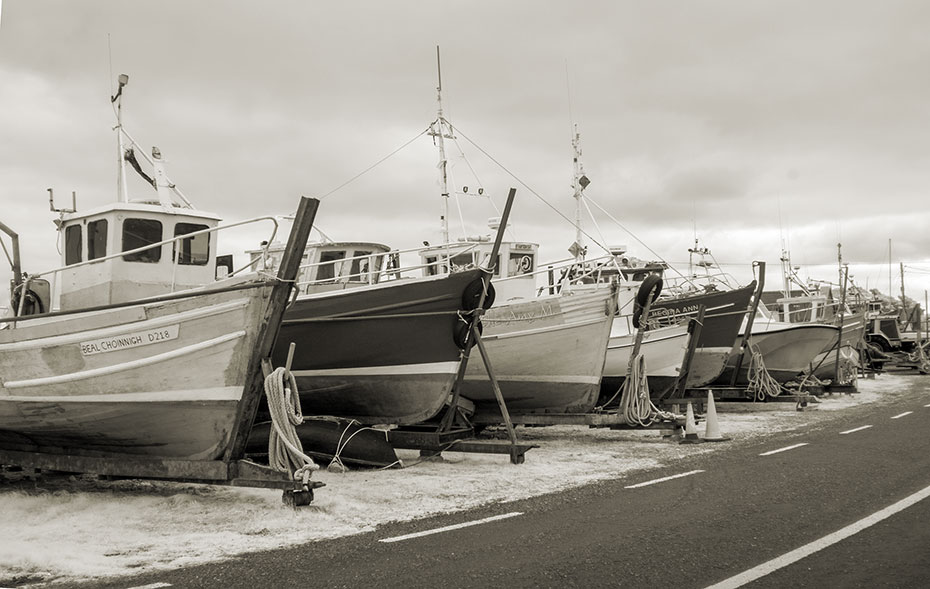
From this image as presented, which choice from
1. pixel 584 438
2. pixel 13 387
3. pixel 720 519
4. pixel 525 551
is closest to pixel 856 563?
pixel 720 519

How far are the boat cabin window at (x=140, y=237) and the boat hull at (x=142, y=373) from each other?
6.12 feet

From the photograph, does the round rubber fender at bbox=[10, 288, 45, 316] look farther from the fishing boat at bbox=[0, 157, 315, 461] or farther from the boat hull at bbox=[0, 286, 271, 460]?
the boat hull at bbox=[0, 286, 271, 460]

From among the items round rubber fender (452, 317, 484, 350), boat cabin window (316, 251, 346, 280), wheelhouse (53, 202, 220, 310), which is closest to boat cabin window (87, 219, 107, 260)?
wheelhouse (53, 202, 220, 310)

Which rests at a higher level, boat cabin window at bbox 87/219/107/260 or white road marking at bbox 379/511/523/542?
boat cabin window at bbox 87/219/107/260

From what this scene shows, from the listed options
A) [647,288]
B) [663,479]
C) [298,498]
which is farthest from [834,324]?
[298,498]

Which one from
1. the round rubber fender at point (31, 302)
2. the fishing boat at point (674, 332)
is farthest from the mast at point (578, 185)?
the round rubber fender at point (31, 302)

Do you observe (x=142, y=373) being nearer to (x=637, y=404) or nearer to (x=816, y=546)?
(x=816, y=546)

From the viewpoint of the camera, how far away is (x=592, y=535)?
5973mm

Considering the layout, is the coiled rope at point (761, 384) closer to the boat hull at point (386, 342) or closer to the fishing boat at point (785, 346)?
the fishing boat at point (785, 346)

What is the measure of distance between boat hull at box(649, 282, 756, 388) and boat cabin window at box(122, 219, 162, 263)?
10.2 metres

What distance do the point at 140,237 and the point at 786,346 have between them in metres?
16.2

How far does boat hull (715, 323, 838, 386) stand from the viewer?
20547 mm

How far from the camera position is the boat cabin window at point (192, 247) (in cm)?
1011

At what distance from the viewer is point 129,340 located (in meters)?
7.52
